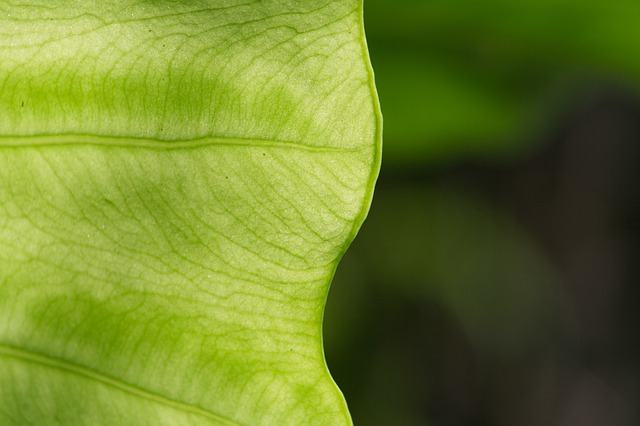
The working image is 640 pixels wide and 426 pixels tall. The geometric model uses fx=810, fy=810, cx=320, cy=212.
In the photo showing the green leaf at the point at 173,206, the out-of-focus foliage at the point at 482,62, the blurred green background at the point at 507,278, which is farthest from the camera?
the blurred green background at the point at 507,278

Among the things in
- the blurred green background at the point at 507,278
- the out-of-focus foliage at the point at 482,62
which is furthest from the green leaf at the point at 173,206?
the blurred green background at the point at 507,278

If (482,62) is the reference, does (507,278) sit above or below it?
below

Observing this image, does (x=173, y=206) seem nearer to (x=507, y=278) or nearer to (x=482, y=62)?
(x=482, y=62)

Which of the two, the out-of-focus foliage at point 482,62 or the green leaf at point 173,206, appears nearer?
the green leaf at point 173,206

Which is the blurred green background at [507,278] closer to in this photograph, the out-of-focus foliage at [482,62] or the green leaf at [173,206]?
the out-of-focus foliage at [482,62]

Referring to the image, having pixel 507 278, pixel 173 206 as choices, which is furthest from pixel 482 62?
pixel 173 206
